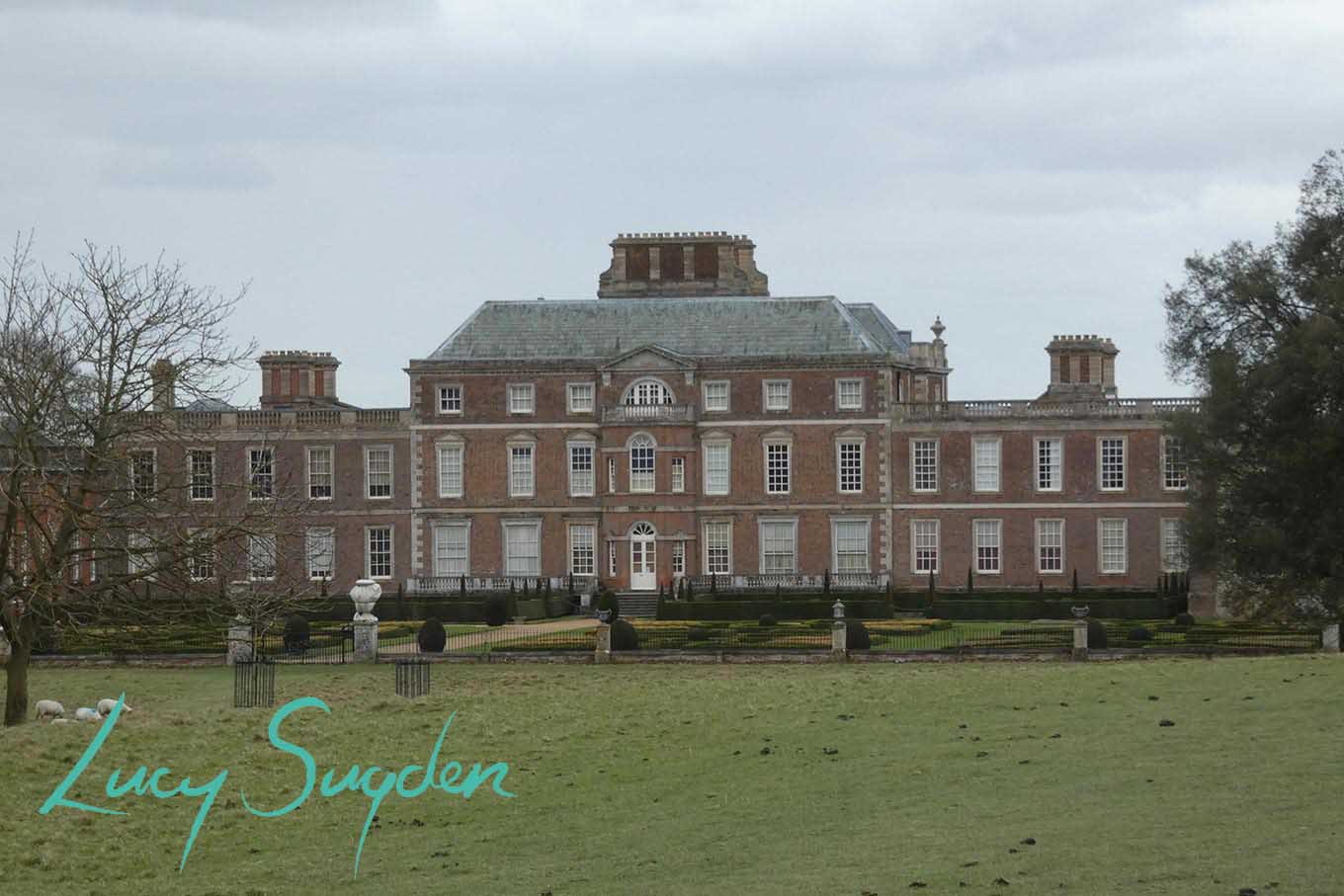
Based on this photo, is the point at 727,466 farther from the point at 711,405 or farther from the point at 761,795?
the point at 761,795

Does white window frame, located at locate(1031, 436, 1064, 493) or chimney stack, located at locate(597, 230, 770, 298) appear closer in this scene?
white window frame, located at locate(1031, 436, 1064, 493)

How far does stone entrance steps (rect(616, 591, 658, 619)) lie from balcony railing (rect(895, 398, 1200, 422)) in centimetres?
986

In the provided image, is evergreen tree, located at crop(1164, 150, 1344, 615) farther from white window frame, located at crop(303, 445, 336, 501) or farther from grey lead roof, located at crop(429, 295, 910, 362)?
white window frame, located at crop(303, 445, 336, 501)

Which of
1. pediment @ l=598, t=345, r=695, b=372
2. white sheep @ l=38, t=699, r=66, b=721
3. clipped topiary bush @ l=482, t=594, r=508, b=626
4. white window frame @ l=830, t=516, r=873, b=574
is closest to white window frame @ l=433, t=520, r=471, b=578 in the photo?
pediment @ l=598, t=345, r=695, b=372

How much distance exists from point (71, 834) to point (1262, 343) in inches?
1276

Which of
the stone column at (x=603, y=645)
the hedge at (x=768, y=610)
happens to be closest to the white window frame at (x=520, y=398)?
the hedge at (x=768, y=610)

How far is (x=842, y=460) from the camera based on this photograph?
66.2m

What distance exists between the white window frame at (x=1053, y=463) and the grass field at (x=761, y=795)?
3104cm

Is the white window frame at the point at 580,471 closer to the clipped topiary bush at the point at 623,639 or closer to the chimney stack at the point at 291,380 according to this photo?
the chimney stack at the point at 291,380

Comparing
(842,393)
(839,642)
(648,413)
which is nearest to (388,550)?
(648,413)

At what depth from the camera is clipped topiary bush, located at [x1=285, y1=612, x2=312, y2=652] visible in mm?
46031

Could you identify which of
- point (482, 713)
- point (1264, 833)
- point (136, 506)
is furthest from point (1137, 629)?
point (1264, 833)

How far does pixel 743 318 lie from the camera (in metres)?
67.4

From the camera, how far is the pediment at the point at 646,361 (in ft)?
216
